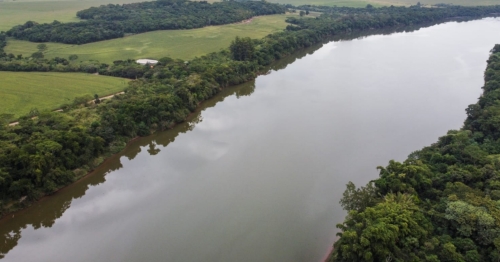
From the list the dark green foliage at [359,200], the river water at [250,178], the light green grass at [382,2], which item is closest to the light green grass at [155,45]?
the river water at [250,178]

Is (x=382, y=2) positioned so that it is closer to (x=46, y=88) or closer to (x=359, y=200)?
(x=46, y=88)

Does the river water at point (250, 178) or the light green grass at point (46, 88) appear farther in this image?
the light green grass at point (46, 88)

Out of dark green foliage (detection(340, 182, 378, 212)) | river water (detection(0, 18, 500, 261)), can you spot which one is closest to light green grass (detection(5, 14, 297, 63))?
river water (detection(0, 18, 500, 261))

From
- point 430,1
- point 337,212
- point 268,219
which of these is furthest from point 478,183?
point 430,1

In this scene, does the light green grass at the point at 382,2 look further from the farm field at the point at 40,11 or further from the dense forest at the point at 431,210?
the dense forest at the point at 431,210

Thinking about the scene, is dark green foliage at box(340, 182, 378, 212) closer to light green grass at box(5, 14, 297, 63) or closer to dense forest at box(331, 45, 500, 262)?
dense forest at box(331, 45, 500, 262)

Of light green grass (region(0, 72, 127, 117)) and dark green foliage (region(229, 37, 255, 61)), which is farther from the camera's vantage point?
dark green foliage (region(229, 37, 255, 61))

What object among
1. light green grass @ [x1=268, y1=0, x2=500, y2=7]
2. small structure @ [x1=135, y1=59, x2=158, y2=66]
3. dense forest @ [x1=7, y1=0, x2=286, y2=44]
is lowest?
small structure @ [x1=135, y1=59, x2=158, y2=66]

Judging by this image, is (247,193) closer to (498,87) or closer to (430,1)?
(498,87)
